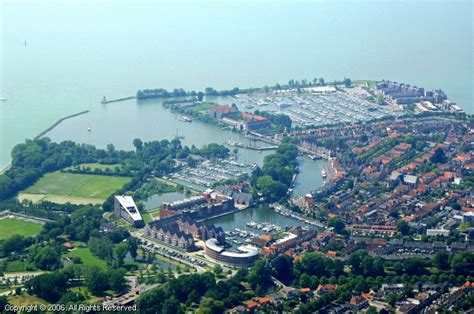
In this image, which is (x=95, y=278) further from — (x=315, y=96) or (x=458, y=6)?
(x=458, y=6)

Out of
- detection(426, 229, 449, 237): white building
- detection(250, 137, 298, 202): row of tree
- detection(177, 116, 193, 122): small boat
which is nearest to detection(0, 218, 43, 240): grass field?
detection(250, 137, 298, 202): row of tree

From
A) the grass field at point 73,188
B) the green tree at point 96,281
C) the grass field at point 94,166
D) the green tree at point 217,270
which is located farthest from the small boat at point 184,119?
the green tree at point 96,281

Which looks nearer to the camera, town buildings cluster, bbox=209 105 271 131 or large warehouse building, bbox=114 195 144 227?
large warehouse building, bbox=114 195 144 227

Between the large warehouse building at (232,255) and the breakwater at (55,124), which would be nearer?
the large warehouse building at (232,255)

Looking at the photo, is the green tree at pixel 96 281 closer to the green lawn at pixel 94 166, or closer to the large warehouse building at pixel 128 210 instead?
the large warehouse building at pixel 128 210

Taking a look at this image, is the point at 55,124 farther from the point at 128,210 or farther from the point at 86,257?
the point at 86,257

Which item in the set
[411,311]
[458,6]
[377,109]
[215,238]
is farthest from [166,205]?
[458,6]

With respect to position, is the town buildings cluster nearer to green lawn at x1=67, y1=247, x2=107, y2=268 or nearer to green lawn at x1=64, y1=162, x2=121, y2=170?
green lawn at x1=64, y1=162, x2=121, y2=170
